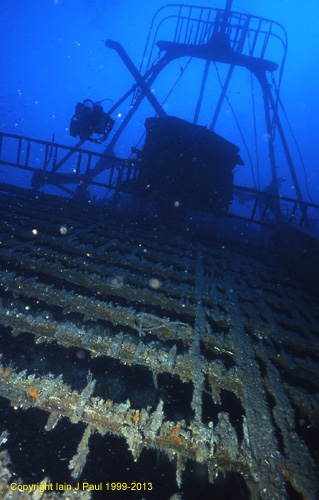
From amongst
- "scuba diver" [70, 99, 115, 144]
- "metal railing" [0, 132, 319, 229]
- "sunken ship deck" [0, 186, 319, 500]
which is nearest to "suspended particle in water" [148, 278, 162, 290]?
"sunken ship deck" [0, 186, 319, 500]

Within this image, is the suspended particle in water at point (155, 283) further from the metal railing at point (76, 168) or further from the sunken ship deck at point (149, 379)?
the metal railing at point (76, 168)

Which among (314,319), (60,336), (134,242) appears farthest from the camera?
(134,242)

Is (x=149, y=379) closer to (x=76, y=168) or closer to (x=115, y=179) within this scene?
(x=76, y=168)

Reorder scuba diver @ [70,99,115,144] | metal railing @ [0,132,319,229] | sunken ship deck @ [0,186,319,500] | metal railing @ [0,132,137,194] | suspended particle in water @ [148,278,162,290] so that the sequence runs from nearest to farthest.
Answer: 1. sunken ship deck @ [0,186,319,500]
2. suspended particle in water @ [148,278,162,290]
3. metal railing @ [0,132,319,229]
4. metal railing @ [0,132,137,194]
5. scuba diver @ [70,99,115,144]

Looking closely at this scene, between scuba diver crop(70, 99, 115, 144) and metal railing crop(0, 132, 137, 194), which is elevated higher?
scuba diver crop(70, 99, 115, 144)

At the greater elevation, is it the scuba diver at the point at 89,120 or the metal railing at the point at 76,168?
the scuba diver at the point at 89,120

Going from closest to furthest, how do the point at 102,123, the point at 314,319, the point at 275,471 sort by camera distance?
1. the point at 275,471
2. the point at 314,319
3. the point at 102,123

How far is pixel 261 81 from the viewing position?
1271 cm

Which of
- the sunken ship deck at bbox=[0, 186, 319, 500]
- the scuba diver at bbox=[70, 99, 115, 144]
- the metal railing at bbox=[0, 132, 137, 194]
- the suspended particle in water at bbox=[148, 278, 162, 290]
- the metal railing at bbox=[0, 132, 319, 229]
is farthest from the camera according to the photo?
the scuba diver at bbox=[70, 99, 115, 144]

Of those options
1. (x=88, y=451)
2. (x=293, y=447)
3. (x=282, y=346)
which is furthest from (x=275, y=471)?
(x=282, y=346)

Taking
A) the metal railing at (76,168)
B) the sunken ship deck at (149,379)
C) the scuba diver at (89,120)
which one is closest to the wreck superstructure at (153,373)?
the sunken ship deck at (149,379)

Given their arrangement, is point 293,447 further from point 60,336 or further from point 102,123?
point 102,123

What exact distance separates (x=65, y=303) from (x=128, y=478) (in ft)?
5.10

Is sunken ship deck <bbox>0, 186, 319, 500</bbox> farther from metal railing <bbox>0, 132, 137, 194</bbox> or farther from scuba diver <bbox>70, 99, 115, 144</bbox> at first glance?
scuba diver <bbox>70, 99, 115, 144</bbox>
